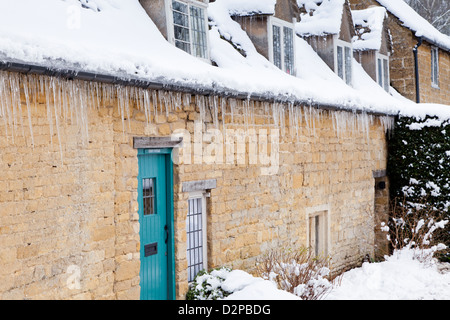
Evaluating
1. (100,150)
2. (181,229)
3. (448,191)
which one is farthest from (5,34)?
(448,191)

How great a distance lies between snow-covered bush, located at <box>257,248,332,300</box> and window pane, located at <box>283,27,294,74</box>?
12.1 ft

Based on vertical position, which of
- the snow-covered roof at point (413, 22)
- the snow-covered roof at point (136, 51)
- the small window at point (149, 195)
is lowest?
the small window at point (149, 195)

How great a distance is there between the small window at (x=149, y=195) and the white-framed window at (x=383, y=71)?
27.6 ft

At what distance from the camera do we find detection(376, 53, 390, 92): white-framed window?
44.7 ft

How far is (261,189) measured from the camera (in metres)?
8.48

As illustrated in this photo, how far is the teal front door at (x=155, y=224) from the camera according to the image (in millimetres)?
6855

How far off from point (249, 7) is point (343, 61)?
10.4 feet

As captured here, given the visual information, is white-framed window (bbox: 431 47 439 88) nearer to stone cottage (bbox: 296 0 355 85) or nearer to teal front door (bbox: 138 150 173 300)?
stone cottage (bbox: 296 0 355 85)

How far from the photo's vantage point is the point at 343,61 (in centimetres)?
1182

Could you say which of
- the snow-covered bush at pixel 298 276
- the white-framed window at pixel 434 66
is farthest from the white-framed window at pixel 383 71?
the snow-covered bush at pixel 298 276

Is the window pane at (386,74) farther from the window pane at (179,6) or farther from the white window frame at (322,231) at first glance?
the window pane at (179,6)

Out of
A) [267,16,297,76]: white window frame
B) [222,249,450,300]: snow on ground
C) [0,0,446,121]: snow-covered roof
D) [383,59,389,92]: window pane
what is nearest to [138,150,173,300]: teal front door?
[222,249,450,300]: snow on ground

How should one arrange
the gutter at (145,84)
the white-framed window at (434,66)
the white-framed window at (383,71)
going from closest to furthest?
1. the gutter at (145,84)
2. the white-framed window at (383,71)
3. the white-framed window at (434,66)

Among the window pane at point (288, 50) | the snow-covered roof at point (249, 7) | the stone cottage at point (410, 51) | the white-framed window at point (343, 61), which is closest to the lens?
the snow-covered roof at point (249, 7)
